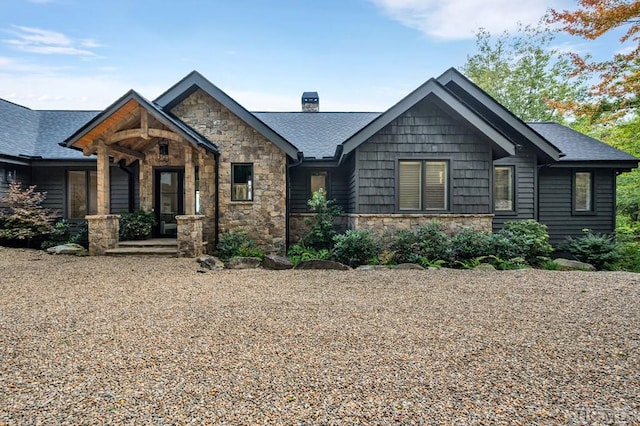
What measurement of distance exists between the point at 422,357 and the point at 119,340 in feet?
9.81

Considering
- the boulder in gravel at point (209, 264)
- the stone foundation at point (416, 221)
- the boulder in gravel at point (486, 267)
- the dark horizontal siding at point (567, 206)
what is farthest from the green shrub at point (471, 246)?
the boulder in gravel at point (209, 264)

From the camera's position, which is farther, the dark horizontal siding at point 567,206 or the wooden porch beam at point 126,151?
the dark horizontal siding at point 567,206

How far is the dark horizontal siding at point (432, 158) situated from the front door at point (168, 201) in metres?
5.64

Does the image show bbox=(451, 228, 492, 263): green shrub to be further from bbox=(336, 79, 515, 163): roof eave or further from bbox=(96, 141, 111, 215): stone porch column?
bbox=(96, 141, 111, 215): stone porch column

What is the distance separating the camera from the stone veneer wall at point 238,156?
32.6 ft

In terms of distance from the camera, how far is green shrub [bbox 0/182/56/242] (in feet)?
34.2

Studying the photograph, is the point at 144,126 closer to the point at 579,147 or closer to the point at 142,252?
the point at 142,252

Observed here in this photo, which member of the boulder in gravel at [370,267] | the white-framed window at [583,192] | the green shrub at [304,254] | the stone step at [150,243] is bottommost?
the boulder in gravel at [370,267]

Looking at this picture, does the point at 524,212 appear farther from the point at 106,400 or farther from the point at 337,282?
the point at 106,400

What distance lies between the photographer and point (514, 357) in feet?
10.2

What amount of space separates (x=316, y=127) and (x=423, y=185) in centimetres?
566

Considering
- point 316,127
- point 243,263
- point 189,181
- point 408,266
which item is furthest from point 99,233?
point 316,127

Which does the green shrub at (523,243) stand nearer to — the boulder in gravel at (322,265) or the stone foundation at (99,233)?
the boulder in gravel at (322,265)

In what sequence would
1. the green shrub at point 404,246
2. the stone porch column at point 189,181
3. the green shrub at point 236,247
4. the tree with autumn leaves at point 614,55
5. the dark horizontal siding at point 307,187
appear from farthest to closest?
the dark horizontal siding at point 307,187 → the tree with autumn leaves at point 614,55 → the green shrub at point 236,247 → the stone porch column at point 189,181 → the green shrub at point 404,246
